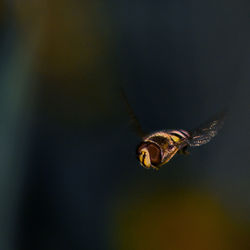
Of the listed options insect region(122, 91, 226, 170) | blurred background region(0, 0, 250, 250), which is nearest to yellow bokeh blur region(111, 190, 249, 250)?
→ blurred background region(0, 0, 250, 250)

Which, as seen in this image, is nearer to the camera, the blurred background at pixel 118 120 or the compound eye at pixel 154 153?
the compound eye at pixel 154 153

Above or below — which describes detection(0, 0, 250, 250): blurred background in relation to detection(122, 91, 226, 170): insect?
above

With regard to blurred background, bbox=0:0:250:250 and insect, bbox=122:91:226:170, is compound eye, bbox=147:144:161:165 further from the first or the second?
blurred background, bbox=0:0:250:250

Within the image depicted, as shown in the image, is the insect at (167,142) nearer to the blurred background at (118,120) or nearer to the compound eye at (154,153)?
the compound eye at (154,153)

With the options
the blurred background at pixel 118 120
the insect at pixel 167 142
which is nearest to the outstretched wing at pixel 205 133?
the insect at pixel 167 142

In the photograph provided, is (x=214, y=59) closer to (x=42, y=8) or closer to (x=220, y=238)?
(x=220, y=238)

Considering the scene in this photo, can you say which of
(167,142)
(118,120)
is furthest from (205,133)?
(118,120)
